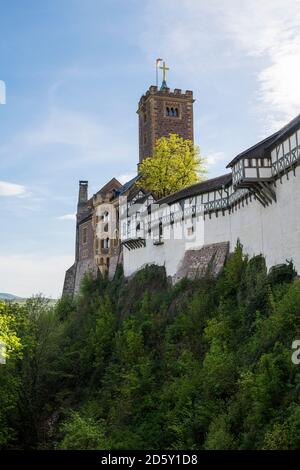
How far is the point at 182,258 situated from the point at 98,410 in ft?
41.3

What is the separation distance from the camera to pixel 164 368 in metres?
26.6

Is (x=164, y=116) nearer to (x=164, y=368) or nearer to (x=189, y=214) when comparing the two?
(x=189, y=214)

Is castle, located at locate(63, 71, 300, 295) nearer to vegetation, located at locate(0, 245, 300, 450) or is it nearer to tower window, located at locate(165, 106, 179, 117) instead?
tower window, located at locate(165, 106, 179, 117)

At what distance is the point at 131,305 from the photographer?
37.6m

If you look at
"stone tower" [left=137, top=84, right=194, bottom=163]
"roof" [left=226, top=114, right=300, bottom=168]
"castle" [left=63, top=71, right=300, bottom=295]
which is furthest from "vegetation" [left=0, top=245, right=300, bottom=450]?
"stone tower" [left=137, top=84, right=194, bottom=163]

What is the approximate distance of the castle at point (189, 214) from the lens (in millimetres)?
23453

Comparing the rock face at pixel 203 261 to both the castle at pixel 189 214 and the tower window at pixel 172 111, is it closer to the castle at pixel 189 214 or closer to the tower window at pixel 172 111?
the castle at pixel 189 214

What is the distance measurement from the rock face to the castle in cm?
7

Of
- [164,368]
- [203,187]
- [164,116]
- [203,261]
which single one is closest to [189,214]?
[203,187]

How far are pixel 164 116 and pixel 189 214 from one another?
21278mm

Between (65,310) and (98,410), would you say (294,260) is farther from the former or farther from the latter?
(65,310)

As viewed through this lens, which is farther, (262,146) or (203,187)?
(203,187)

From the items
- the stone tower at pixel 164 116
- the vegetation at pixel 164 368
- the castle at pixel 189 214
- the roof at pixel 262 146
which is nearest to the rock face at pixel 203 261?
the castle at pixel 189 214

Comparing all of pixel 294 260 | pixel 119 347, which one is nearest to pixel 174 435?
pixel 294 260
